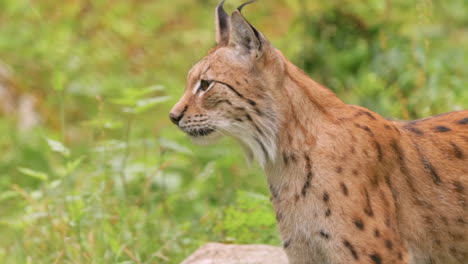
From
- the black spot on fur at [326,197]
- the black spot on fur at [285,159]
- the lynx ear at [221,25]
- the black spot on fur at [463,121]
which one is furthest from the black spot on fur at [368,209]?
the lynx ear at [221,25]

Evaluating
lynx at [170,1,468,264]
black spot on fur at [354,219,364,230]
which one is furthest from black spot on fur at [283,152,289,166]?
black spot on fur at [354,219,364,230]

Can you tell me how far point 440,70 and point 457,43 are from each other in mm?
4301

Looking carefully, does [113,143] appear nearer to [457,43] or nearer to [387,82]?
[387,82]

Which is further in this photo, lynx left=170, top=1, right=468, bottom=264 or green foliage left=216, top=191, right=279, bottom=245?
green foliage left=216, top=191, right=279, bottom=245

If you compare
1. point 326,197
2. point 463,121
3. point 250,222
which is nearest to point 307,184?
point 326,197

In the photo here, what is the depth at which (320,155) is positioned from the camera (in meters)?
4.59

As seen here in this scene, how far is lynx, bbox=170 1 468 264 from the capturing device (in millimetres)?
4512

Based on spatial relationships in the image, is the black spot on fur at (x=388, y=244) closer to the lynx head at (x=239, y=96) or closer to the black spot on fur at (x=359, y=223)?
the black spot on fur at (x=359, y=223)

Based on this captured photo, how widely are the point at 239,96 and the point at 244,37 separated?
373 millimetres

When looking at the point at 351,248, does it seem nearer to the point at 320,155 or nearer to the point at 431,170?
the point at 320,155

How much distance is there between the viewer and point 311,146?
464cm

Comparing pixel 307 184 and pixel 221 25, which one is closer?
pixel 307 184

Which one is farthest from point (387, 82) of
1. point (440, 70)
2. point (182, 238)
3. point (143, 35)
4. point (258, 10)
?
point (143, 35)

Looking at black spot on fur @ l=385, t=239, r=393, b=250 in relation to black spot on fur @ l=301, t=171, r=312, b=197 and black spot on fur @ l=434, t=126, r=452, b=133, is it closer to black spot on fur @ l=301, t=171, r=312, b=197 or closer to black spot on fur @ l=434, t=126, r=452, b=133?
black spot on fur @ l=301, t=171, r=312, b=197
